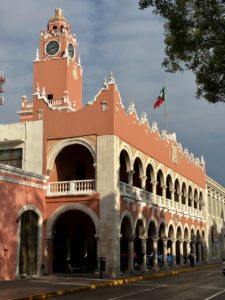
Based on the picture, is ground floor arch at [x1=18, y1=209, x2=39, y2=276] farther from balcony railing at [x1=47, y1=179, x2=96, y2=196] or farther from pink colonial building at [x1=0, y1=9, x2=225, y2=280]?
balcony railing at [x1=47, y1=179, x2=96, y2=196]

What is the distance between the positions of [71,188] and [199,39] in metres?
15.7

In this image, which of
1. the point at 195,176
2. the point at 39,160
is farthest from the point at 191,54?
the point at 195,176

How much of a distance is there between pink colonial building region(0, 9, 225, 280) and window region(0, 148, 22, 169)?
59mm

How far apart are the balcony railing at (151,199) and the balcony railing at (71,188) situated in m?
1.76

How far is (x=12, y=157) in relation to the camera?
98.6 ft

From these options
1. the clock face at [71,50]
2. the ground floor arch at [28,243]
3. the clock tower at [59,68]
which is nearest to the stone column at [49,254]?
the ground floor arch at [28,243]

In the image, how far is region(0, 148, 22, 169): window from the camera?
29.8 m

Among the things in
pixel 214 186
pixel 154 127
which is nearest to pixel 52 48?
pixel 154 127

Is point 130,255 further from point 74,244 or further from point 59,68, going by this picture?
point 59,68

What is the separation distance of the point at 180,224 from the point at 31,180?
16421mm

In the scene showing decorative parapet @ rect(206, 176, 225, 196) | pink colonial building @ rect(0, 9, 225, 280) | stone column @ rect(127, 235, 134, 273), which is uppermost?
decorative parapet @ rect(206, 176, 225, 196)

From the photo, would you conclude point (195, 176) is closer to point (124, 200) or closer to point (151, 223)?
point (151, 223)

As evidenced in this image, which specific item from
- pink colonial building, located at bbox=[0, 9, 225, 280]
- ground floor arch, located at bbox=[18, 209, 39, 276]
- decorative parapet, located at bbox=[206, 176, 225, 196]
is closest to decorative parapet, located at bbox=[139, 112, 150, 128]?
pink colonial building, located at bbox=[0, 9, 225, 280]

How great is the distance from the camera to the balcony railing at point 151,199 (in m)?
28.9
